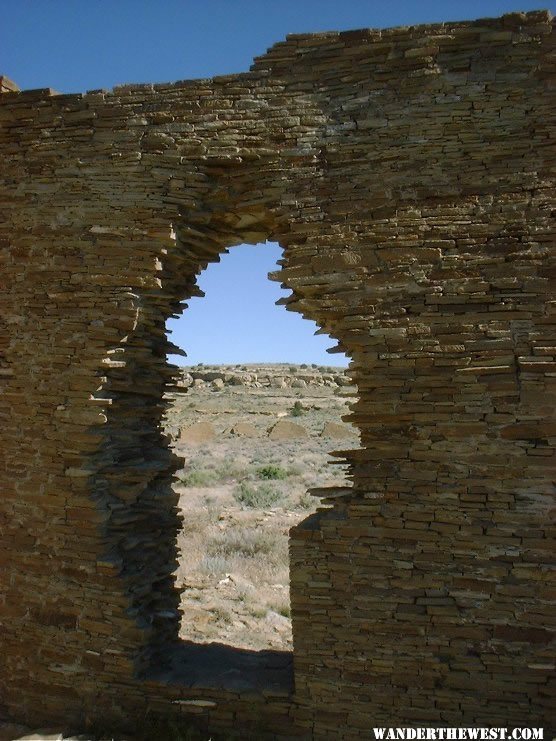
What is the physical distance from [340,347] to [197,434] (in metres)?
19.8

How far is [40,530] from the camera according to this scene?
5.22 m

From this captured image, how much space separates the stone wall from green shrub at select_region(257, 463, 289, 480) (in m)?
10.5

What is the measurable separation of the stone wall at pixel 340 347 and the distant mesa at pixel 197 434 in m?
17.9

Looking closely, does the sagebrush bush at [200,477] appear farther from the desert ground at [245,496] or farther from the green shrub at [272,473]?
the green shrub at [272,473]

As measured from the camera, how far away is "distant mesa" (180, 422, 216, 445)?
23.5m

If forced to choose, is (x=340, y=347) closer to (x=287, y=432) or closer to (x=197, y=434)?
(x=287, y=432)

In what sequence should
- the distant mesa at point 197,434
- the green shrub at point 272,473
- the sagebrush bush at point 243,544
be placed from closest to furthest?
the sagebrush bush at point 243,544, the green shrub at point 272,473, the distant mesa at point 197,434

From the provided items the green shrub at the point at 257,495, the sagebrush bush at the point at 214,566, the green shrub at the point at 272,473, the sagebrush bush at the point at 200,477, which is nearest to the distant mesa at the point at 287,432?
the sagebrush bush at the point at 200,477

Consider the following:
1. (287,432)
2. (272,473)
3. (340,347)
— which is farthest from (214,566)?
(287,432)

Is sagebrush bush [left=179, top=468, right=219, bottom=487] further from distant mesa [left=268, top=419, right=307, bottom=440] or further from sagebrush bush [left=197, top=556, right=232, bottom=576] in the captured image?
distant mesa [left=268, top=419, right=307, bottom=440]

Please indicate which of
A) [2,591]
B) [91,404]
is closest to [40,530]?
[2,591]

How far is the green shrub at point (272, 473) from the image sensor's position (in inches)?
638

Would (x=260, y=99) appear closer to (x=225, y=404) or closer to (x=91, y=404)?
(x=91, y=404)

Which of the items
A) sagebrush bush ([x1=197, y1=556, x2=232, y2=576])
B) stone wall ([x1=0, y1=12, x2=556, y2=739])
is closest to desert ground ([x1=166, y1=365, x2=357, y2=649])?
sagebrush bush ([x1=197, y1=556, x2=232, y2=576])
